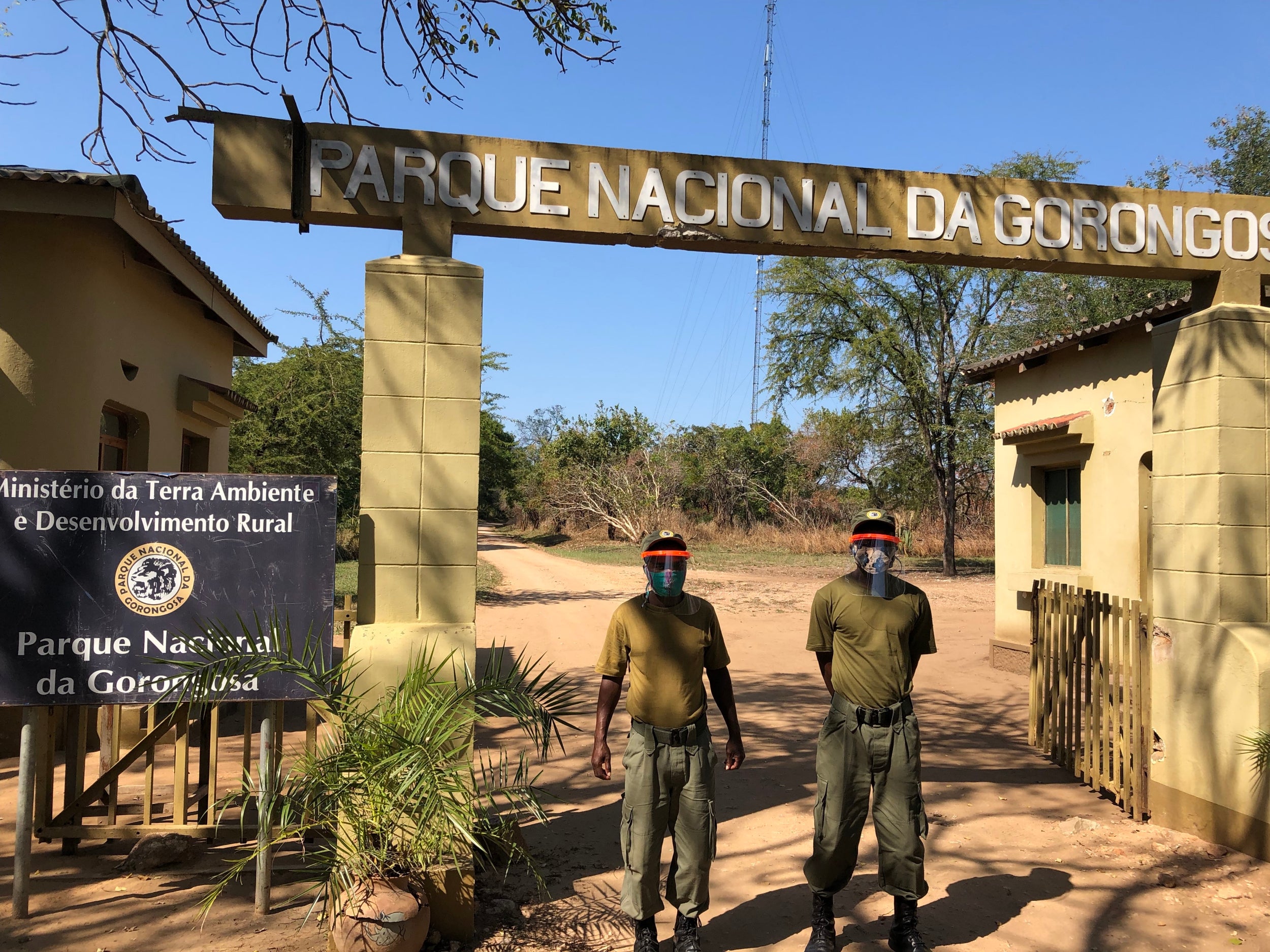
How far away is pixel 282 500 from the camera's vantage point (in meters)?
4.42

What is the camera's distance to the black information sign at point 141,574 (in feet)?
14.0

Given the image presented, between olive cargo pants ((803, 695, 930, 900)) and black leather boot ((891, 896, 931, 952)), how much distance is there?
63 mm

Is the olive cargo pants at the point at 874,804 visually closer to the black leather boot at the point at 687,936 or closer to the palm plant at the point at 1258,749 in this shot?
the black leather boot at the point at 687,936

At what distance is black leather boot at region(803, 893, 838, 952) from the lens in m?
3.88

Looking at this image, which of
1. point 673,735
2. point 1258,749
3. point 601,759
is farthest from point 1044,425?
point 601,759

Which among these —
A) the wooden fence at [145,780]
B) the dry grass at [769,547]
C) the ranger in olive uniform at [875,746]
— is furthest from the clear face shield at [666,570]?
the dry grass at [769,547]

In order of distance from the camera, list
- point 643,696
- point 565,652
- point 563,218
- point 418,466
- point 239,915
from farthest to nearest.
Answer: point 565,652 → point 563,218 → point 418,466 → point 239,915 → point 643,696

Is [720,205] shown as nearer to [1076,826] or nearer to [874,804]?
[874,804]

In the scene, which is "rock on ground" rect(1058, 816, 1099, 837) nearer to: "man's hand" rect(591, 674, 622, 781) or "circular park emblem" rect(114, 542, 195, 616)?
"man's hand" rect(591, 674, 622, 781)

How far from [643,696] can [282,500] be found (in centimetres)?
206

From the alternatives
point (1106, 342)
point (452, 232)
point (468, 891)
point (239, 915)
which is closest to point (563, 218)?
point (452, 232)

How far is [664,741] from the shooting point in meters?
3.78

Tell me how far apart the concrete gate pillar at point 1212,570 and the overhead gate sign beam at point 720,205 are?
0.48m

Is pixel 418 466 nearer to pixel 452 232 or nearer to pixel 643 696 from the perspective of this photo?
pixel 452 232
